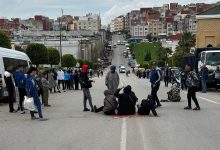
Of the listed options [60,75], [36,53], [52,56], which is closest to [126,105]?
[60,75]

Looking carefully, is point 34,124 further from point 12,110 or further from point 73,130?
point 12,110

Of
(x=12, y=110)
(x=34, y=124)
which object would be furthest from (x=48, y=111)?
(x=34, y=124)

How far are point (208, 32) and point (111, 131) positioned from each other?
57948 millimetres

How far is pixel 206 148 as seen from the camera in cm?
1064

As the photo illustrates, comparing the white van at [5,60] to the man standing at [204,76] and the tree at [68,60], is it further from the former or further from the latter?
the tree at [68,60]

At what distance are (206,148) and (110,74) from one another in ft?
28.4

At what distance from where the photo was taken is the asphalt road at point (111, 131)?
36.2 ft

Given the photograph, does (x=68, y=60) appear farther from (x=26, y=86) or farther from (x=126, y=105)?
(x=26, y=86)

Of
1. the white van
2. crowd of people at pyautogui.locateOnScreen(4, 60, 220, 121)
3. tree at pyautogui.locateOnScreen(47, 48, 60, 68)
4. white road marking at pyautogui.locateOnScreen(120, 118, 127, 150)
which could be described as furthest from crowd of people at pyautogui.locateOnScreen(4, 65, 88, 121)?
tree at pyautogui.locateOnScreen(47, 48, 60, 68)

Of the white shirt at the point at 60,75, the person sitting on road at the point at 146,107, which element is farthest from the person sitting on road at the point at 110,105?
the white shirt at the point at 60,75

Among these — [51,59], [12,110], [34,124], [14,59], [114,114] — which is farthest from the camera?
[51,59]

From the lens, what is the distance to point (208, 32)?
69.2 meters

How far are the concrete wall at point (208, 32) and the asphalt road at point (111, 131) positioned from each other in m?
51.7

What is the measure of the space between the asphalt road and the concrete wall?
2034 inches
